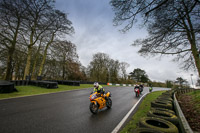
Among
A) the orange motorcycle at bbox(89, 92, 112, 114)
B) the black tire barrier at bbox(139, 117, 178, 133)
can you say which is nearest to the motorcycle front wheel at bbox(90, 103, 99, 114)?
the orange motorcycle at bbox(89, 92, 112, 114)

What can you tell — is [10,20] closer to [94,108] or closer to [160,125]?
[94,108]

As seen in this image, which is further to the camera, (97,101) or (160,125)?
(97,101)

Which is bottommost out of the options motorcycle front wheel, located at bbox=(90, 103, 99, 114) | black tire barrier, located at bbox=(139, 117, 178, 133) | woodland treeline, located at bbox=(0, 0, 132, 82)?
motorcycle front wheel, located at bbox=(90, 103, 99, 114)

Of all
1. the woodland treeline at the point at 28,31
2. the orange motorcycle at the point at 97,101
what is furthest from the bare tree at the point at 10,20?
the orange motorcycle at the point at 97,101

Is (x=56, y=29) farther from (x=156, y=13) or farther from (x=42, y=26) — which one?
(x=156, y=13)

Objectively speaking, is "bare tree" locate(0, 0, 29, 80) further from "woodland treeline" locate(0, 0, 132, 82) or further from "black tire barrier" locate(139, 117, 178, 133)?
"black tire barrier" locate(139, 117, 178, 133)

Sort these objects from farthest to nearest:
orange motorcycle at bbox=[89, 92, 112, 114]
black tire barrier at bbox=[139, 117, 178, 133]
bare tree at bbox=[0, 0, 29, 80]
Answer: bare tree at bbox=[0, 0, 29, 80] < orange motorcycle at bbox=[89, 92, 112, 114] < black tire barrier at bbox=[139, 117, 178, 133]

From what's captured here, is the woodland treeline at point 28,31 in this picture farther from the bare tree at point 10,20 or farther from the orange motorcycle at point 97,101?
the orange motorcycle at point 97,101

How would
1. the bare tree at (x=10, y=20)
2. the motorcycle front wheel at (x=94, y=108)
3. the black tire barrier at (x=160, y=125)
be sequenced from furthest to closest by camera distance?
the bare tree at (x=10, y=20) → the motorcycle front wheel at (x=94, y=108) → the black tire barrier at (x=160, y=125)

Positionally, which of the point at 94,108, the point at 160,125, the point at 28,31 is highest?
the point at 28,31

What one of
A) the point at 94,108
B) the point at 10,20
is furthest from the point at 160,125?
the point at 10,20

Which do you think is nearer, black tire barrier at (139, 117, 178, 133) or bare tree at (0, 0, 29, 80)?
black tire barrier at (139, 117, 178, 133)

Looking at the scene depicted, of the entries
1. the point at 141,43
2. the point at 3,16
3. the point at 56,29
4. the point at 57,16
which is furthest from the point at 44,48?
the point at 141,43

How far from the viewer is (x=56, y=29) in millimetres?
18328
